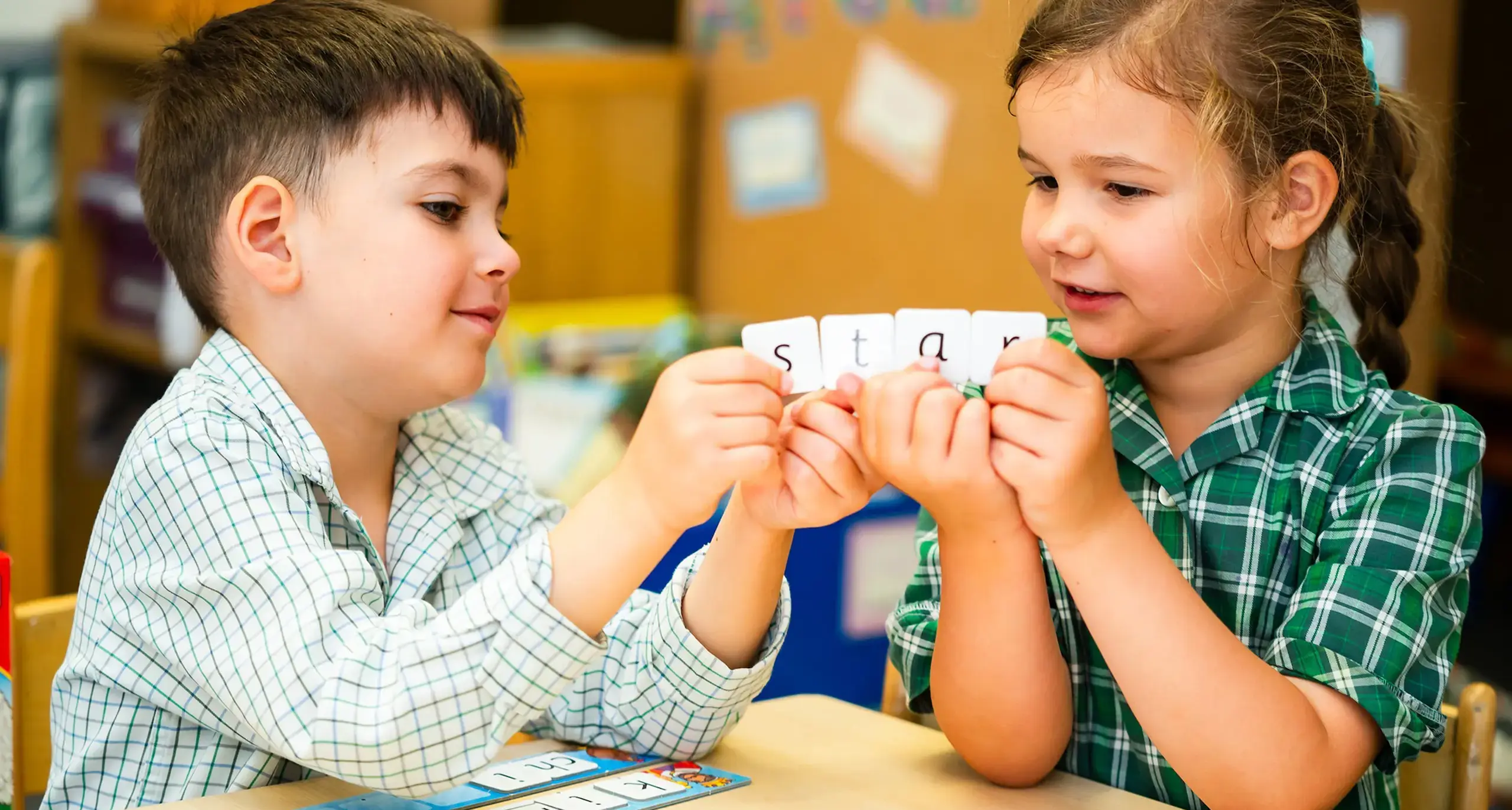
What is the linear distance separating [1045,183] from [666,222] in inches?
71.8

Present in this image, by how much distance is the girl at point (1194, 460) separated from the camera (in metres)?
0.92

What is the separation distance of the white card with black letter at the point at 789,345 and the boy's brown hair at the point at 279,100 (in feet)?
1.02

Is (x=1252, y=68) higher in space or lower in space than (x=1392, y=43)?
lower

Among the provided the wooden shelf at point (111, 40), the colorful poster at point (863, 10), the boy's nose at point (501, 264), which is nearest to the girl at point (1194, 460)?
the boy's nose at point (501, 264)

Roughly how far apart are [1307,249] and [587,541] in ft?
1.96

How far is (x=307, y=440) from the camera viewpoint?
105cm

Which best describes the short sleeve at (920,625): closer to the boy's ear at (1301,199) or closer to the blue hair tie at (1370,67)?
the boy's ear at (1301,199)

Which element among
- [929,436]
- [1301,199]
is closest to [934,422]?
[929,436]

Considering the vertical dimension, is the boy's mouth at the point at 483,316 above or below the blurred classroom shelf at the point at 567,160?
below

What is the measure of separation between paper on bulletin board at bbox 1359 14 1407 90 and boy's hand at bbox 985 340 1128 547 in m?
1.06

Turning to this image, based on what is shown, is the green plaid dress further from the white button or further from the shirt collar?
the shirt collar

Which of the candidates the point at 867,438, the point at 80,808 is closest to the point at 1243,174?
the point at 867,438

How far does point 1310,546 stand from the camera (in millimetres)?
1054

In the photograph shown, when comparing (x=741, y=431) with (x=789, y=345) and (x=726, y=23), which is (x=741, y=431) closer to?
(x=789, y=345)
